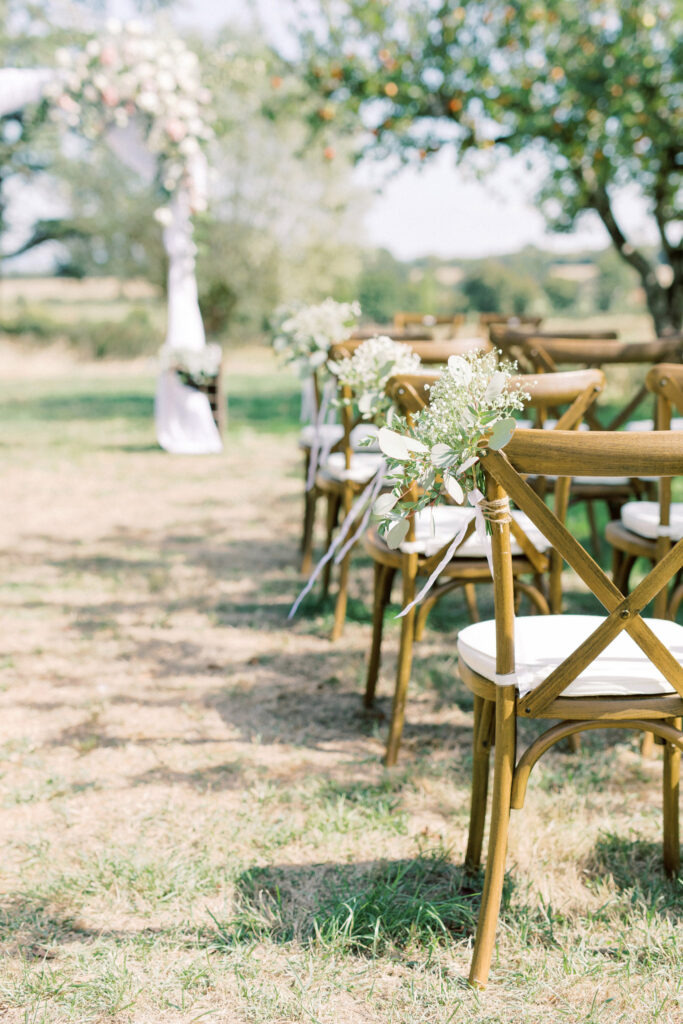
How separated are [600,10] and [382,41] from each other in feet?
7.07

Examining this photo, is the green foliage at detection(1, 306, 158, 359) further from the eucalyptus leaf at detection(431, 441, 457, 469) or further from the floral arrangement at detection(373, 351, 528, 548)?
the eucalyptus leaf at detection(431, 441, 457, 469)

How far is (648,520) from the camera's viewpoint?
2.98m

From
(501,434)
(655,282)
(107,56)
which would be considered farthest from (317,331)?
(655,282)

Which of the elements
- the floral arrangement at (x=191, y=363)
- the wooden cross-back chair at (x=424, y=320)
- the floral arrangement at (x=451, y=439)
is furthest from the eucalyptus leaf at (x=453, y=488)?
the floral arrangement at (x=191, y=363)

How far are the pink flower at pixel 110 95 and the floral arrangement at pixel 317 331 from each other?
235 inches

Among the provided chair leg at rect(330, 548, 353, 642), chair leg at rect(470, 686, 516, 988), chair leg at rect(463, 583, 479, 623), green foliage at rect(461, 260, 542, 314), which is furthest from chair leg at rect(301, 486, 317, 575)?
green foliage at rect(461, 260, 542, 314)

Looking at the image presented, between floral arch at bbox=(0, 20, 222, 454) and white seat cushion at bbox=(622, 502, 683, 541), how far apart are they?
683 cm

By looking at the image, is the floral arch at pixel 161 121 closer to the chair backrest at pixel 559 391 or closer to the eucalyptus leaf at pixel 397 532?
the chair backrest at pixel 559 391

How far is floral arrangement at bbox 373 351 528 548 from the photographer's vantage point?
172cm

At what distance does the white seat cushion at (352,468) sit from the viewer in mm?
3984

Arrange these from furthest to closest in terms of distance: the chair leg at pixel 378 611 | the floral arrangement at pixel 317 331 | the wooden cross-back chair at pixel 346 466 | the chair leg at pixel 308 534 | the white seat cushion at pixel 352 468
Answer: the chair leg at pixel 308 534 < the floral arrangement at pixel 317 331 < the white seat cushion at pixel 352 468 < the wooden cross-back chair at pixel 346 466 < the chair leg at pixel 378 611

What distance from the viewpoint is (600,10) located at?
8859 millimetres

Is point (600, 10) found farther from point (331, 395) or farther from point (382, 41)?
point (331, 395)

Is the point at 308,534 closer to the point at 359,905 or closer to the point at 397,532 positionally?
the point at 359,905
